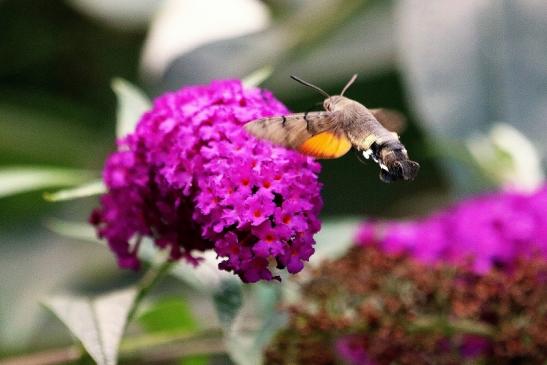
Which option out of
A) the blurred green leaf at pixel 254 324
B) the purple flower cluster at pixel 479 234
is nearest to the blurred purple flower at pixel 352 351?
the blurred green leaf at pixel 254 324

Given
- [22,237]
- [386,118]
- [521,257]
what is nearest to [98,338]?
[386,118]

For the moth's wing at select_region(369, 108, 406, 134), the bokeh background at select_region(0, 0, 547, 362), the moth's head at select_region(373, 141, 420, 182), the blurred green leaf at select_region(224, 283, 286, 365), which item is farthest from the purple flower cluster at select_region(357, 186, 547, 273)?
the moth's head at select_region(373, 141, 420, 182)

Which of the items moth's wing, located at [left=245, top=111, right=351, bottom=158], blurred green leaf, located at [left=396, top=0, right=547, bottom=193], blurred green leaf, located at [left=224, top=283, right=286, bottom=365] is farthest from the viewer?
blurred green leaf, located at [left=396, top=0, right=547, bottom=193]

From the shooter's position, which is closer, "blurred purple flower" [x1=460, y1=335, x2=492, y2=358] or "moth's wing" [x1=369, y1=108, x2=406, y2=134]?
"moth's wing" [x1=369, y1=108, x2=406, y2=134]

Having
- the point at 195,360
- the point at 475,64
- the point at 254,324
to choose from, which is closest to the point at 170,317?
the point at 195,360

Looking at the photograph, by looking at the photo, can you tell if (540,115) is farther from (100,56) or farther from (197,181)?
(100,56)

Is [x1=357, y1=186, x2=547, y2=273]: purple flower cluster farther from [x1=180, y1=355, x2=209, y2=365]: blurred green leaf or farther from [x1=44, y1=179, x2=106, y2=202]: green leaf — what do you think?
[x1=44, y1=179, x2=106, y2=202]: green leaf

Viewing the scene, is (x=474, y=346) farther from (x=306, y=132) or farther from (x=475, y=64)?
(x=475, y=64)
